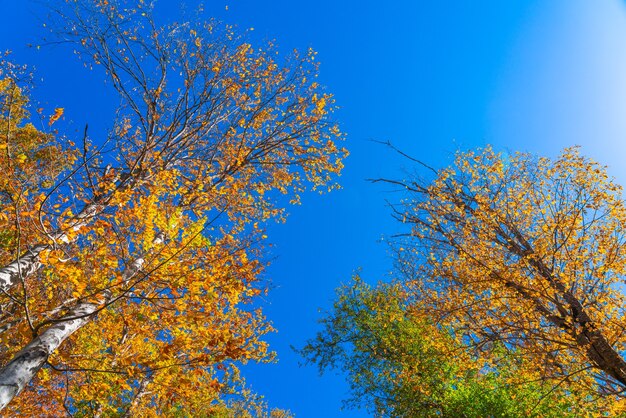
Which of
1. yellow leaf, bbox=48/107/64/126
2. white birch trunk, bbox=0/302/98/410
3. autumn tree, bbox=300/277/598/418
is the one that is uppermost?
autumn tree, bbox=300/277/598/418

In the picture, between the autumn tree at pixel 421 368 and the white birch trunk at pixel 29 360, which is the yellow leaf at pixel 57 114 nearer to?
the white birch trunk at pixel 29 360

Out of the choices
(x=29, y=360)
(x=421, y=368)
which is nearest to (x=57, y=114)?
(x=29, y=360)

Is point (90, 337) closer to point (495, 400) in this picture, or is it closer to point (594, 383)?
point (495, 400)

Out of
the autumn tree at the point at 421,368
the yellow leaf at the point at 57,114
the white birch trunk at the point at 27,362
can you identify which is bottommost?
the white birch trunk at the point at 27,362

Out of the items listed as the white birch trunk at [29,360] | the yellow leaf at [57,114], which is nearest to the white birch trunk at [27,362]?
the white birch trunk at [29,360]

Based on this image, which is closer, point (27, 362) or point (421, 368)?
point (27, 362)

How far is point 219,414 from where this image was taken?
635 inches

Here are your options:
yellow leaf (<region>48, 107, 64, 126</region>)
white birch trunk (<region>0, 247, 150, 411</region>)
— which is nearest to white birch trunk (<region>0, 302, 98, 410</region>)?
white birch trunk (<region>0, 247, 150, 411</region>)

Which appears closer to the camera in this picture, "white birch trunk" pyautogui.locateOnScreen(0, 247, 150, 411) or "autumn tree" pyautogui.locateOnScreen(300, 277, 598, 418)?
"white birch trunk" pyautogui.locateOnScreen(0, 247, 150, 411)

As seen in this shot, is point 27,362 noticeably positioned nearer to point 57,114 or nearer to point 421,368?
point 57,114

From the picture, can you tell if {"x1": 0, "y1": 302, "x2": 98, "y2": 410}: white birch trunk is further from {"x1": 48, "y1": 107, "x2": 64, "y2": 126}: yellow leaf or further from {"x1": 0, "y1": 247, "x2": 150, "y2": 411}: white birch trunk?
{"x1": 48, "y1": 107, "x2": 64, "y2": 126}: yellow leaf

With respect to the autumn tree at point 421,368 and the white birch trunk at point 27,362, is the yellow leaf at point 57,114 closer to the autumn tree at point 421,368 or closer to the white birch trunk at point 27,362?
the white birch trunk at point 27,362

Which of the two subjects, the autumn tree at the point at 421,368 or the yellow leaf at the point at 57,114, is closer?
the yellow leaf at the point at 57,114

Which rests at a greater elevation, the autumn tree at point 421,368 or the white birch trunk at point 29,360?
the autumn tree at point 421,368
